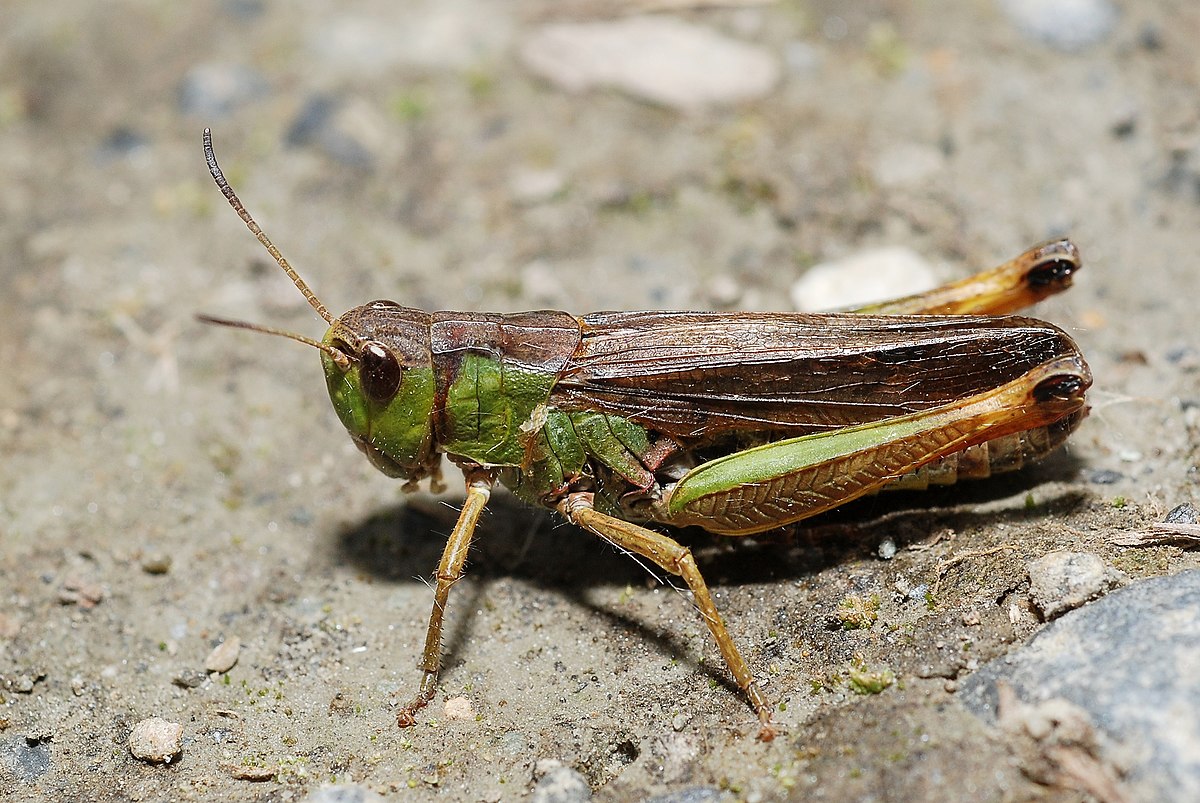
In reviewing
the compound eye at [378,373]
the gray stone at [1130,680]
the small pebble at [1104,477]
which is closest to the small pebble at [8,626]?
the compound eye at [378,373]

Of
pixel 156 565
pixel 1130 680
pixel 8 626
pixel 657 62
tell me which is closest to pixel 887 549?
pixel 1130 680

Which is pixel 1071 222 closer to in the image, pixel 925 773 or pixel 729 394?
pixel 729 394

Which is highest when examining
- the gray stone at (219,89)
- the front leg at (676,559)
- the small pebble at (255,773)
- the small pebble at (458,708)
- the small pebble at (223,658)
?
the front leg at (676,559)

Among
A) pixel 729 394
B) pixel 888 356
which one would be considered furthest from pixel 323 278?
pixel 888 356

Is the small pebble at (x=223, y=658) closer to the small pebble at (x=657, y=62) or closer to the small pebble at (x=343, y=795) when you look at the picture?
the small pebble at (x=343, y=795)

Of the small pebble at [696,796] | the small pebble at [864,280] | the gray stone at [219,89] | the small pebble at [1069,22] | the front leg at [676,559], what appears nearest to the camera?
the small pebble at [696,796]

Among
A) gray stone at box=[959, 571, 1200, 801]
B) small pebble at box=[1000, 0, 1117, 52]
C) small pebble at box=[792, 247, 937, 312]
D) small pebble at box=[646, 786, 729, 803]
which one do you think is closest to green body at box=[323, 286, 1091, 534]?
gray stone at box=[959, 571, 1200, 801]
